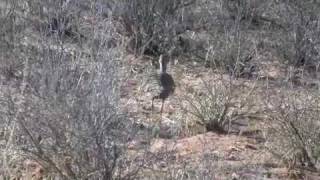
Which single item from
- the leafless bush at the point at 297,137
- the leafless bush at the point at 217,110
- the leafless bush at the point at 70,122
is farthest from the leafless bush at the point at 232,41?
the leafless bush at the point at 70,122

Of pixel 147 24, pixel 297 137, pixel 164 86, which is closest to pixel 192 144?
pixel 297 137

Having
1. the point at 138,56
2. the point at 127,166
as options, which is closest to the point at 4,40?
the point at 138,56

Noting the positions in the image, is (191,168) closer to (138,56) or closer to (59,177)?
(59,177)

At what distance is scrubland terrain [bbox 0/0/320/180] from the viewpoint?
3885 millimetres

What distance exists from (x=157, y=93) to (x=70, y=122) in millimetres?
2117

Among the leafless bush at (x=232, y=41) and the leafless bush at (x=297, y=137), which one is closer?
the leafless bush at (x=297, y=137)

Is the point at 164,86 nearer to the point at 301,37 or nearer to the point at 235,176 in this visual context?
the point at 235,176

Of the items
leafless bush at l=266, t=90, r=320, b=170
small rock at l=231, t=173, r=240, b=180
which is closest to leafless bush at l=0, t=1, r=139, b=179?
small rock at l=231, t=173, r=240, b=180

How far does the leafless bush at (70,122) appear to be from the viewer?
12.3 feet

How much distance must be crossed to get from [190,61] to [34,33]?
1610 millimetres

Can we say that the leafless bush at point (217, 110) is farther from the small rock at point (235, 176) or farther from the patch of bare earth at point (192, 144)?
the small rock at point (235, 176)

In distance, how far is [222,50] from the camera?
730 centimetres

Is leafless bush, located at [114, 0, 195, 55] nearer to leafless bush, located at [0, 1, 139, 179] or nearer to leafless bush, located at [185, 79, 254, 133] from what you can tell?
leafless bush, located at [185, 79, 254, 133]

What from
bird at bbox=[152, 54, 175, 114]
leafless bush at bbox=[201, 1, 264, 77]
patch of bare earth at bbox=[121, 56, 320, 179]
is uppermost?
leafless bush at bbox=[201, 1, 264, 77]
